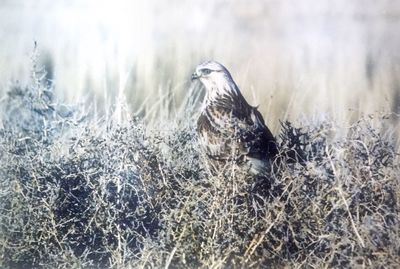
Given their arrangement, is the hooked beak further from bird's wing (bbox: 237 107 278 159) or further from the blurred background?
bird's wing (bbox: 237 107 278 159)

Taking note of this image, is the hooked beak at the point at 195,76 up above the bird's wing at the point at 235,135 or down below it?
above

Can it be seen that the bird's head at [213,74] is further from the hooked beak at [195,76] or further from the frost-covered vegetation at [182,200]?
the frost-covered vegetation at [182,200]

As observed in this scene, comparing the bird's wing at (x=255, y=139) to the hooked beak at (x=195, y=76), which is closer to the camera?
the bird's wing at (x=255, y=139)

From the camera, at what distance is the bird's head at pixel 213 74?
7.11ft

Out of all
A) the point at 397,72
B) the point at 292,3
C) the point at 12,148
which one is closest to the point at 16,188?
the point at 12,148

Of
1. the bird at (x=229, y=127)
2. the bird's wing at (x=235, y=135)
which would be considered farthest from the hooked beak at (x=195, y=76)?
the bird's wing at (x=235, y=135)

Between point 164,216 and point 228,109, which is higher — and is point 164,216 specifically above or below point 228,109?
below

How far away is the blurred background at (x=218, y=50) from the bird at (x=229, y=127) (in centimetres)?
4

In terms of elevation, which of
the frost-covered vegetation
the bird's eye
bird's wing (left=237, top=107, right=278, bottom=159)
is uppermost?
the bird's eye

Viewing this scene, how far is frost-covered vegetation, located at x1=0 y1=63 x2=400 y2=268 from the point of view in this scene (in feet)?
6.24

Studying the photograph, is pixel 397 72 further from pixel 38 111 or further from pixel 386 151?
pixel 38 111

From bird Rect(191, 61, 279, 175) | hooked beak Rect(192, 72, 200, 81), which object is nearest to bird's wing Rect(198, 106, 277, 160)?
bird Rect(191, 61, 279, 175)

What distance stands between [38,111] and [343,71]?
106 centimetres

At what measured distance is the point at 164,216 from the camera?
6.49 feet
